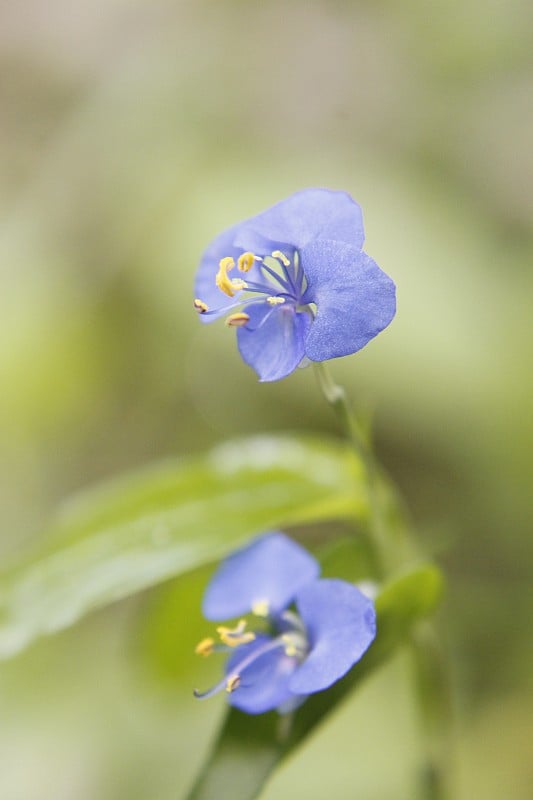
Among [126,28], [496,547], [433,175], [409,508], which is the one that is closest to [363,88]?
[433,175]

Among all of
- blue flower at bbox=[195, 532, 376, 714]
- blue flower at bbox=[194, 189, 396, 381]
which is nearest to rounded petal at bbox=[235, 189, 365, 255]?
blue flower at bbox=[194, 189, 396, 381]

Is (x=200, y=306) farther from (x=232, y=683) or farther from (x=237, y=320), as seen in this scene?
(x=232, y=683)

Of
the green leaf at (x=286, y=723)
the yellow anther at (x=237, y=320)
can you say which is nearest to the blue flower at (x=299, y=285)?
the yellow anther at (x=237, y=320)

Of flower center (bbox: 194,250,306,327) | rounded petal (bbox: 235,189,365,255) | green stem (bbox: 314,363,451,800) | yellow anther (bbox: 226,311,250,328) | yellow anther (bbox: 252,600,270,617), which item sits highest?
rounded petal (bbox: 235,189,365,255)

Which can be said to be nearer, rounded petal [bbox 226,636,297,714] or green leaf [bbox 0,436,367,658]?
rounded petal [bbox 226,636,297,714]

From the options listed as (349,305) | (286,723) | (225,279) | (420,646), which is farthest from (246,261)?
(420,646)

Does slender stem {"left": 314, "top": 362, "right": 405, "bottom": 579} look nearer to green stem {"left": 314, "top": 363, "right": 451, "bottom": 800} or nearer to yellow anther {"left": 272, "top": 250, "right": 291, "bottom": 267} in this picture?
green stem {"left": 314, "top": 363, "right": 451, "bottom": 800}
